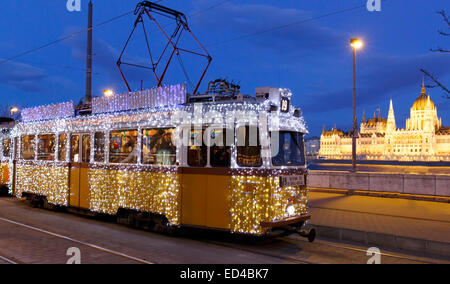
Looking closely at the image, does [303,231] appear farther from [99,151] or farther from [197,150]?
[99,151]

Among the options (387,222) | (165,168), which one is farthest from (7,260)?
(387,222)

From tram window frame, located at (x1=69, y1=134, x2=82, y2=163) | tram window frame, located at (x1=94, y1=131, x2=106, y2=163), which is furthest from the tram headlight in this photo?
tram window frame, located at (x1=69, y1=134, x2=82, y2=163)

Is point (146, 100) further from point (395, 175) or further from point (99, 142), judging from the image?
point (395, 175)

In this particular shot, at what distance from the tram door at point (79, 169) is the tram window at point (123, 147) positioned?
4.12ft

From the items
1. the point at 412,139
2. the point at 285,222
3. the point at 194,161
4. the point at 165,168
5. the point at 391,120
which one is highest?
the point at 391,120

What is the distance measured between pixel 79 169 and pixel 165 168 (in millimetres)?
3968

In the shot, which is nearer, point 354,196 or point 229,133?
point 229,133

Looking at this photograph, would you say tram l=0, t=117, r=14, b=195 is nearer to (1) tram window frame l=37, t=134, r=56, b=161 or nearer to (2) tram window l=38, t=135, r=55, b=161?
(1) tram window frame l=37, t=134, r=56, b=161

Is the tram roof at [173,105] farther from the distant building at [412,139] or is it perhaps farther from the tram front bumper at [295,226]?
the distant building at [412,139]

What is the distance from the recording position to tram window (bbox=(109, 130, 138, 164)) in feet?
33.9

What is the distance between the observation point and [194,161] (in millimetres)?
8992
